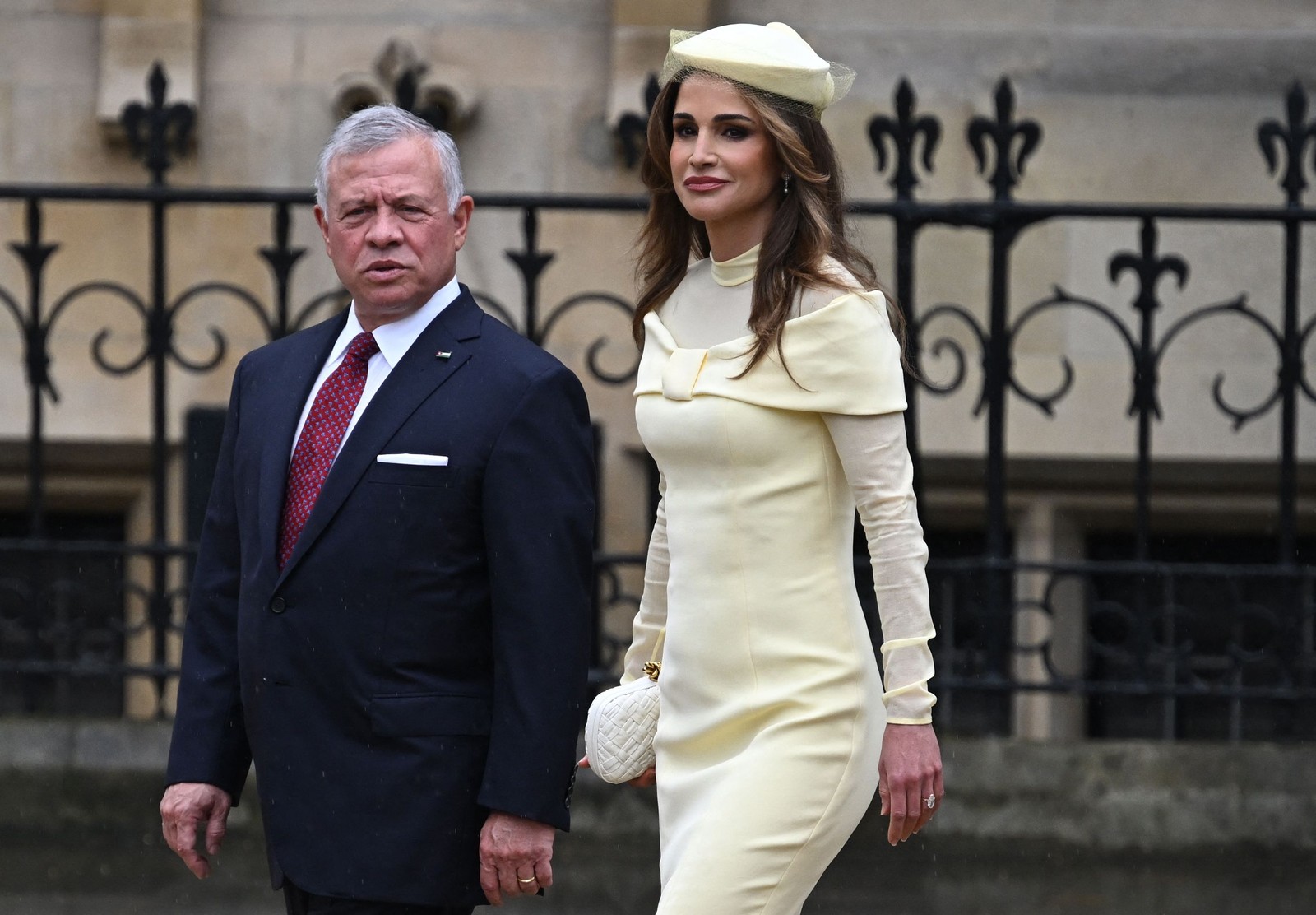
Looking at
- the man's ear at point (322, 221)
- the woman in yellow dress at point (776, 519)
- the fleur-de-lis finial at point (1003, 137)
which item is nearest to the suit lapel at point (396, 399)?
the man's ear at point (322, 221)

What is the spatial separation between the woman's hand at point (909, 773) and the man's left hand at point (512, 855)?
0.57 meters

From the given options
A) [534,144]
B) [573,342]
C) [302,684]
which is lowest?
[302,684]

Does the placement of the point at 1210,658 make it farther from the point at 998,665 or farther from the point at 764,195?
the point at 764,195

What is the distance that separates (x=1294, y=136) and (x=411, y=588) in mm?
3902

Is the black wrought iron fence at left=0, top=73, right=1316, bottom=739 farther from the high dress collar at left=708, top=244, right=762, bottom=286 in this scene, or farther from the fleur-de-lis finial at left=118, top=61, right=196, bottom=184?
the high dress collar at left=708, top=244, right=762, bottom=286

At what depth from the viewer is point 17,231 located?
775 centimetres

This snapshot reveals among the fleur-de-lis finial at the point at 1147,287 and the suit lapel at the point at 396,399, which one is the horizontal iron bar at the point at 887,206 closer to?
the fleur-de-lis finial at the point at 1147,287

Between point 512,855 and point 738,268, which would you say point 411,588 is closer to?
point 512,855

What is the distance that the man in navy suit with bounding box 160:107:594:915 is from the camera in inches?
132

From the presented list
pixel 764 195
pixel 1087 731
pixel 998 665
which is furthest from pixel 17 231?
pixel 764 195

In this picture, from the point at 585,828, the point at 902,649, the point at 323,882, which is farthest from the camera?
the point at 585,828

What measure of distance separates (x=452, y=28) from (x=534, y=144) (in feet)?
1.82

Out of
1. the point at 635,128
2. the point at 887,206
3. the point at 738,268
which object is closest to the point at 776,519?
the point at 738,268

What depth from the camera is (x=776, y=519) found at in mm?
3150
